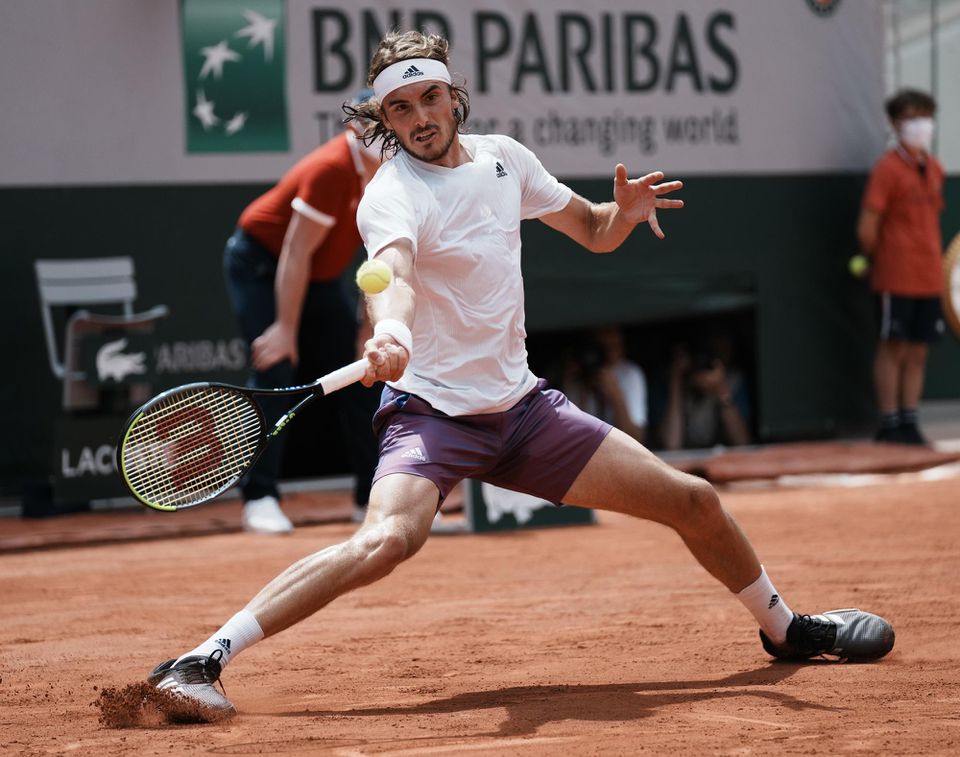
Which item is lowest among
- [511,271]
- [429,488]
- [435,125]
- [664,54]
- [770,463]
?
[770,463]

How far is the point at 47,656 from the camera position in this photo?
4434mm

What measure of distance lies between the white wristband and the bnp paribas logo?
16.8 feet

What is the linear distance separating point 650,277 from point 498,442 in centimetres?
546

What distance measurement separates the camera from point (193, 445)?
363 cm

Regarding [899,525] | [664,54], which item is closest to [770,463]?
[899,525]

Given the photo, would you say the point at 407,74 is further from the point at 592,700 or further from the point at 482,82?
the point at 482,82

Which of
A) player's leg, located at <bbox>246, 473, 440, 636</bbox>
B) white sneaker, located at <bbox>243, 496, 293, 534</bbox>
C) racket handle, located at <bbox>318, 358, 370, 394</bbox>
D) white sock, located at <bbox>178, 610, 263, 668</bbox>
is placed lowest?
white sneaker, located at <bbox>243, 496, 293, 534</bbox>

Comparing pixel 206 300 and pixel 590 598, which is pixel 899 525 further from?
pixel 206 300

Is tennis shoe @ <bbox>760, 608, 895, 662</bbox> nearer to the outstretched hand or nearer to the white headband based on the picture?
the outstretched hand

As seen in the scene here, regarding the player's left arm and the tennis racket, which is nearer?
the player's left arm

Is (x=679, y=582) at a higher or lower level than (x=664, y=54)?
lower

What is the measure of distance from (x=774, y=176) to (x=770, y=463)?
6.71 ft

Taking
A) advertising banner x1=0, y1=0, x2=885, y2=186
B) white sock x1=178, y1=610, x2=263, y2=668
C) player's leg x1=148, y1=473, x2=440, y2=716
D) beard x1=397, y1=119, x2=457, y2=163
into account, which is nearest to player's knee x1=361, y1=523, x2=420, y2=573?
player's leg x1=148, y1=473, x2=440, y2=716

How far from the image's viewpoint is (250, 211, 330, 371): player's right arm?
6398 mm
